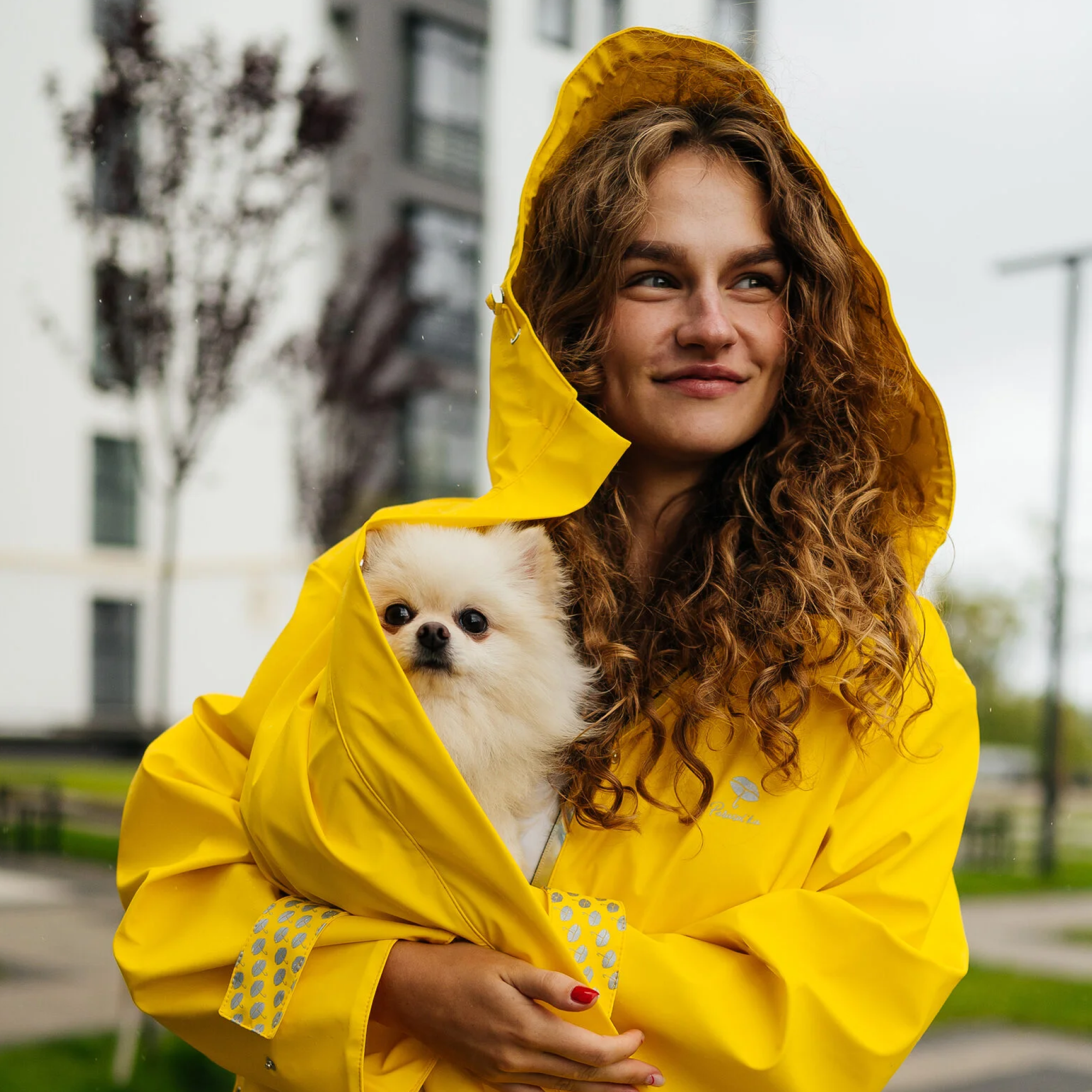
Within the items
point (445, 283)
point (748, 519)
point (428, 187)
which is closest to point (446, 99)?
point (428, 187)

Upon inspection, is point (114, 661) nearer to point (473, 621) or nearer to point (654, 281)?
point (473, 621)

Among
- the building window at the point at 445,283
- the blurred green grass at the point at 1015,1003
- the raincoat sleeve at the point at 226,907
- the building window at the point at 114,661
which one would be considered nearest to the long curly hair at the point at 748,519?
the raincoat sleeve at the point at 226,907

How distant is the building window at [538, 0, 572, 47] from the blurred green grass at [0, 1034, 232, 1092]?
168 inches

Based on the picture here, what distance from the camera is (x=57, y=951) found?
411cm

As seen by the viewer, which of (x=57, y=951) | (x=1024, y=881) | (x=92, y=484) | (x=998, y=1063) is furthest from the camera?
(x=1024, y=881)

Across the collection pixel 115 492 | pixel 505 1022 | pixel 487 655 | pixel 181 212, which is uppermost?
pixel 181 212

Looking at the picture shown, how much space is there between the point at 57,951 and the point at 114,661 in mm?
1126

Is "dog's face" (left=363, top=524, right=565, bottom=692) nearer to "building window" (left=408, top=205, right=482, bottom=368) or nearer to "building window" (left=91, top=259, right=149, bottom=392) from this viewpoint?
"building window" (left=91, top=259, right=149, bottom=392)

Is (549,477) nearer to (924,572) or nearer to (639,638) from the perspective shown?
(639,638)

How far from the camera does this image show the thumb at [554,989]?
53.1 inches

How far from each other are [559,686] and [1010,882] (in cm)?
411

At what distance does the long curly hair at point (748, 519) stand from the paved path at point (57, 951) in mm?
3001

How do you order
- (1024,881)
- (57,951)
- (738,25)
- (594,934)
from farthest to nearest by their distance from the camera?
(1024,881) < (57,951) < (738,25) < (594,934)

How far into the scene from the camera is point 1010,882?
4973 millimetres
